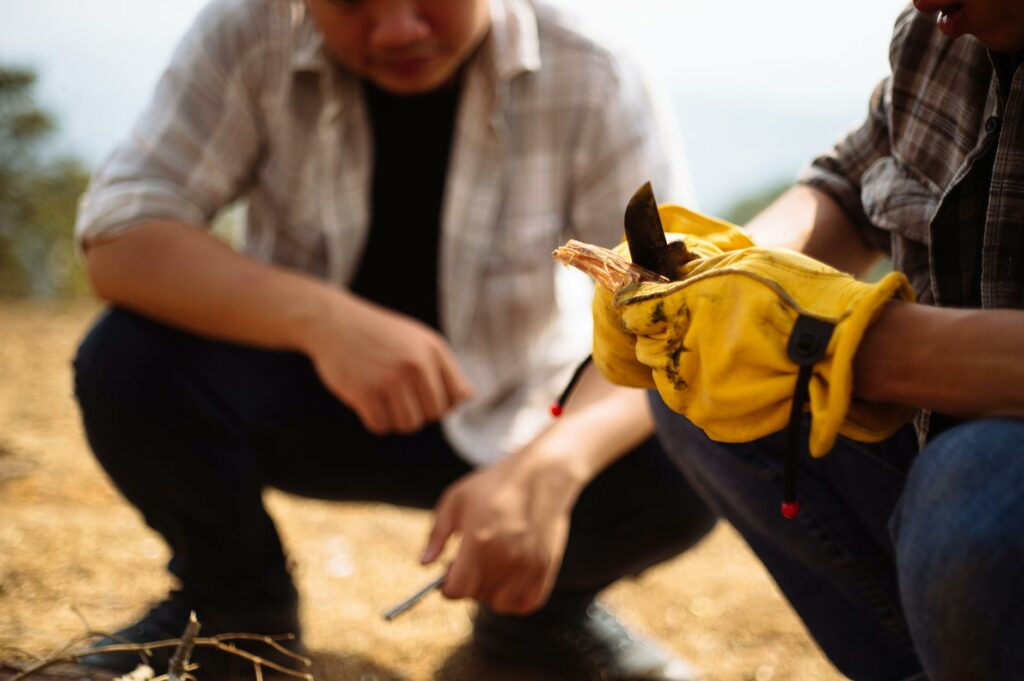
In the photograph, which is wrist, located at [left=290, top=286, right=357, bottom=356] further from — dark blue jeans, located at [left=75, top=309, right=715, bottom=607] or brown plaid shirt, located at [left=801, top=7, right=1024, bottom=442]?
brown plaid shirt, located at [left=801, top=7, right=1024, bottom=442]

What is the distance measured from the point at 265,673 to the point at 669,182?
1.05 m

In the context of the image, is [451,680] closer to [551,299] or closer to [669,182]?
[551,299]

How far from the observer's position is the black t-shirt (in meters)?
1.95

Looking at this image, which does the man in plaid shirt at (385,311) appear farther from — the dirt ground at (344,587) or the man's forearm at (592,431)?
the dirt ground at (344,587)

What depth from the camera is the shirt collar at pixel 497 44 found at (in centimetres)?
183

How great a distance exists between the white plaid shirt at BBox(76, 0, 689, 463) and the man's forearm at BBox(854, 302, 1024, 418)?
96cm

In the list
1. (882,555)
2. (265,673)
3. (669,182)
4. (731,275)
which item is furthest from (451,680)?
(731,275)

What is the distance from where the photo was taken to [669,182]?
186 cm

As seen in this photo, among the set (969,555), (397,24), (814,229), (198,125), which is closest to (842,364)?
(969,555)

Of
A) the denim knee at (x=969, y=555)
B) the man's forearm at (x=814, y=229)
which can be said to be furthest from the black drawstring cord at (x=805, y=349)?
the man's forearm at (x=814, y=229)

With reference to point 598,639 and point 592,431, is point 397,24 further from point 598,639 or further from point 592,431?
point 598,639

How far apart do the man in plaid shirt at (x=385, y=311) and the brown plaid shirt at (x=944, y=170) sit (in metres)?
0.52

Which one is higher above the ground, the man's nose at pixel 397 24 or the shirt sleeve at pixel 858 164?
the man's nose at pixel 397 24

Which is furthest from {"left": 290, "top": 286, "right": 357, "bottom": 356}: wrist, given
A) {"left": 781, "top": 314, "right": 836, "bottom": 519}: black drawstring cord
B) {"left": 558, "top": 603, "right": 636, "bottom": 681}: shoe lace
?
{"left": 781, "top": 314, "right": 836, "bottom": 519}: black drawstring cord
